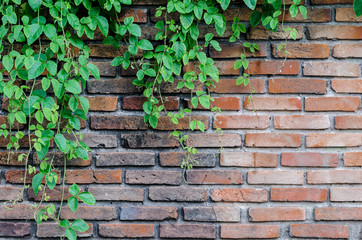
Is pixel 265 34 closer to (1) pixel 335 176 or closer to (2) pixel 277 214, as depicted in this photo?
(1) pixel 335 176

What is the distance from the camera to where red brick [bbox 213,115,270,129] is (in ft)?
4.86

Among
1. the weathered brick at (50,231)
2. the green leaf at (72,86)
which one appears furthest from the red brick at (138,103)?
the weathered brick at (50,231)

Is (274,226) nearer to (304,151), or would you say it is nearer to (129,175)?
(304,151)

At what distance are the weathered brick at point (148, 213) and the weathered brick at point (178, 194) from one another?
0.05m

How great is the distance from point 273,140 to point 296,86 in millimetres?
267

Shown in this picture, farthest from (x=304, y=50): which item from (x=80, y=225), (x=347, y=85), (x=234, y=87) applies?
(x=80, y=225)

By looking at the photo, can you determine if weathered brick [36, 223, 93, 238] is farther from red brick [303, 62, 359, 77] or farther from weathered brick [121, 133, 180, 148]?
red brick [303, 62, 359, 77]

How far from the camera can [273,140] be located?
148 centimetres

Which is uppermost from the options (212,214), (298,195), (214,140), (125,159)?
(214,140)

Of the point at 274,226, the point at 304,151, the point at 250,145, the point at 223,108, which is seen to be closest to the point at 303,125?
the point at 304,151

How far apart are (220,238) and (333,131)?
709 mm

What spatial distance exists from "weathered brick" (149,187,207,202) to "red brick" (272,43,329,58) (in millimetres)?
716

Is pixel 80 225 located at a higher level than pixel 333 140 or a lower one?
lower

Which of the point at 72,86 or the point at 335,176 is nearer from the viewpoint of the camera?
the point at 72,86
